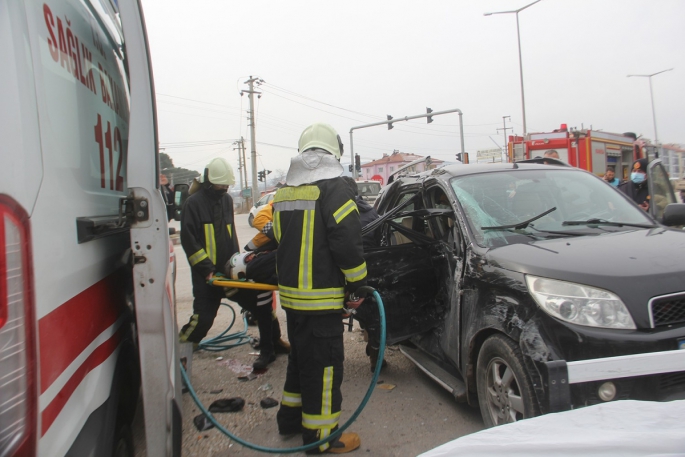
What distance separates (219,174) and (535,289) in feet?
8.96

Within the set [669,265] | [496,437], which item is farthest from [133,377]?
[669,265]

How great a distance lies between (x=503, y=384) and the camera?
2598 mm

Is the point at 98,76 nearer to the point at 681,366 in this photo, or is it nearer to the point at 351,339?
the point at 681,366

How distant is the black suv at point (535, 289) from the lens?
2.22 m

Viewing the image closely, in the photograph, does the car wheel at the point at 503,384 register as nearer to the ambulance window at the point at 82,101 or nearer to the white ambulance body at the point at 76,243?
the white ambulance body at the point at 76,243

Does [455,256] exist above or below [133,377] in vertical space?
above

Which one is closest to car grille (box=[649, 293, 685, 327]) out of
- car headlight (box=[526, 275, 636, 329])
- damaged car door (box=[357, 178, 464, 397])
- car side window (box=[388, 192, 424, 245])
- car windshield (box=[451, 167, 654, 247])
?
car headlight (box=[526, 275, 636, 329])

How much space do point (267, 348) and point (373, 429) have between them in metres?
1.51

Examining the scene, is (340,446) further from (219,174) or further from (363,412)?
(219,174)

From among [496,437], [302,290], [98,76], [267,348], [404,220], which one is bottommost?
[267,348]

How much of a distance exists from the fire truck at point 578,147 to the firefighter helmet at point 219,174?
10172 millimetres

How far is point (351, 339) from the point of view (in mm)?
5066

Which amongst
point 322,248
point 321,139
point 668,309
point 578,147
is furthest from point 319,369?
point 578,147

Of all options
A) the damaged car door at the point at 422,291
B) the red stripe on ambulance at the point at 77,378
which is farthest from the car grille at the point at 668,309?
the red stripe on ambulance at the point at 77,378
